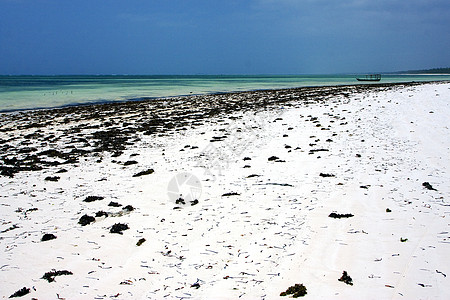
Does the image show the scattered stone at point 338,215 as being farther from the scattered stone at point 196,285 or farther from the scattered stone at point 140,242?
the scattered stone at point 140,242

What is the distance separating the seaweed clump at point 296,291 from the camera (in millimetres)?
4059

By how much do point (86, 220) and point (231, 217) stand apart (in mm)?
2985

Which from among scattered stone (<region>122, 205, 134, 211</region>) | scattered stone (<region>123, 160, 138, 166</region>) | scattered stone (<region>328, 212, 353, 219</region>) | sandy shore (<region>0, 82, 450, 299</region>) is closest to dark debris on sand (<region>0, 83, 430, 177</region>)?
scattered stone (<region>123, 160, 138, 166</region>)

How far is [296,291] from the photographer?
162 inches

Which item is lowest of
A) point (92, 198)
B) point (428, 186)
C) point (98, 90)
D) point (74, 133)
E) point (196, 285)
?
point (196, 285)

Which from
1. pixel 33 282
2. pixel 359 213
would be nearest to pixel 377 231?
pixel 359 213

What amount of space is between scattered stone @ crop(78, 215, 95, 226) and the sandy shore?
0.02 meters

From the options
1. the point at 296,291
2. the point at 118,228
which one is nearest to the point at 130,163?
the point at 118,228

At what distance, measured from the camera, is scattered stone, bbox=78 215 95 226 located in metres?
6.57

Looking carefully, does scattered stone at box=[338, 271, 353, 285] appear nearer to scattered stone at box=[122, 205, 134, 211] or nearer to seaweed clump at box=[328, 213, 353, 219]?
seaweed clump at box=[328, 213, 353, 219]

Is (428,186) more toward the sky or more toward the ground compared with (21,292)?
more toward the sky

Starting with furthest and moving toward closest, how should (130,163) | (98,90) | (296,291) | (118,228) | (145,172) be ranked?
(98,90), (130,163), (145,172), (118,228), (296,291)

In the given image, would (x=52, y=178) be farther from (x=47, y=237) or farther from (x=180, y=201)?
(x=180, y=201)

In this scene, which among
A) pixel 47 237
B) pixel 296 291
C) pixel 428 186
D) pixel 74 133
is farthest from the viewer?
pixel 74 133
